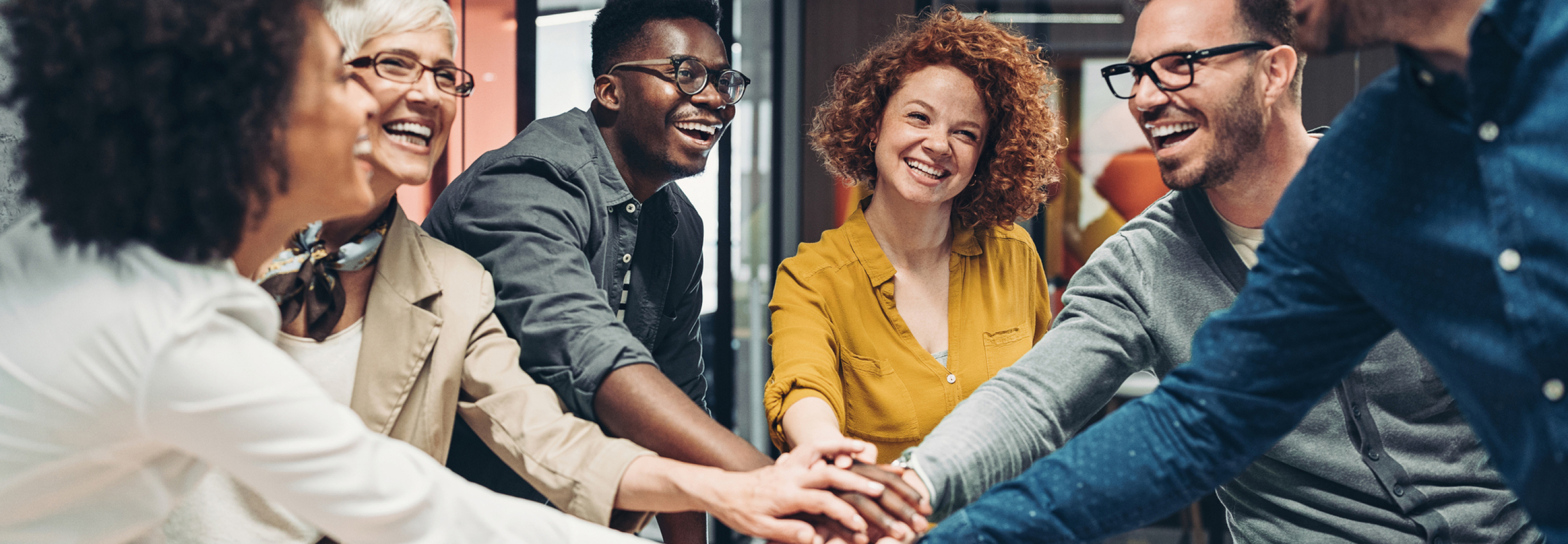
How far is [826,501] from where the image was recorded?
A: 5.26ft

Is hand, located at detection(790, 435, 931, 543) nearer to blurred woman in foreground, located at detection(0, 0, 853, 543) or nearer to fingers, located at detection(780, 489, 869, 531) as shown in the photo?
fingers, located at detection(780, 489, 869, 531)

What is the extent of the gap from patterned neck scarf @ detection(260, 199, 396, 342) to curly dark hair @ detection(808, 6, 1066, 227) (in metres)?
1.20

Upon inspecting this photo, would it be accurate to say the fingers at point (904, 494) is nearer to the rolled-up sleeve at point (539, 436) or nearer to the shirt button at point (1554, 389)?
the rolled-up sleeve at point (539, 436)

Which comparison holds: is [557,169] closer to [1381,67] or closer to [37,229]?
[37,229]

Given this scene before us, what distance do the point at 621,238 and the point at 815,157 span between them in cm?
265

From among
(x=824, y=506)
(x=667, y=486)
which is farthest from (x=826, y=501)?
(x=667, y=486)

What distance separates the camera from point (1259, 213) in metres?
1.73

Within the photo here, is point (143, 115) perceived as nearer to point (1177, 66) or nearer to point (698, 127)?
point (698, 127)

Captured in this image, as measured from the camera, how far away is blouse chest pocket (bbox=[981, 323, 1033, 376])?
2.14 metres

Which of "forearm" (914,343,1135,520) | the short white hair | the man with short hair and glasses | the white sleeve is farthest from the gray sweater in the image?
the short white hair

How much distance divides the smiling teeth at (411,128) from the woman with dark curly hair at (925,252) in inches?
32.3

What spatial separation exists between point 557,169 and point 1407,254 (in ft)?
4.44

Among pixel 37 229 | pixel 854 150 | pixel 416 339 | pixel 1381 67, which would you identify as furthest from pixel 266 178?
pixel 1381 67

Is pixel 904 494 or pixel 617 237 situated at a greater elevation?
pixel 617 237
